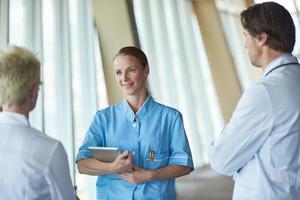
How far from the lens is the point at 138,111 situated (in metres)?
1.73

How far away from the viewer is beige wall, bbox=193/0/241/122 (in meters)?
4.25

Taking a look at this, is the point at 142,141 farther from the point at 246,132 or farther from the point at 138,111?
the point at 246,132

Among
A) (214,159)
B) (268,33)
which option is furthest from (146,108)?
(268,33)

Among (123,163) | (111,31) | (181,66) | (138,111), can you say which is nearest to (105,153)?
(123,163)

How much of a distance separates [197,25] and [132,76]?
275 centimetres

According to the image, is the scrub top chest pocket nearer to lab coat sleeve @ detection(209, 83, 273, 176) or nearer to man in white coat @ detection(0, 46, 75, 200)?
lab coat sleeve @ detection(209, 83, 273, 176)

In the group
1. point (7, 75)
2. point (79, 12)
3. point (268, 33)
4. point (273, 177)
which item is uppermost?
point (79, 12)

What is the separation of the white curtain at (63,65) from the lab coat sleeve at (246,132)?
1.48 meters

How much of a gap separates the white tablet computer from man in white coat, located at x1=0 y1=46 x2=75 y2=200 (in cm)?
37

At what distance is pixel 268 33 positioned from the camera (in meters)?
1.26

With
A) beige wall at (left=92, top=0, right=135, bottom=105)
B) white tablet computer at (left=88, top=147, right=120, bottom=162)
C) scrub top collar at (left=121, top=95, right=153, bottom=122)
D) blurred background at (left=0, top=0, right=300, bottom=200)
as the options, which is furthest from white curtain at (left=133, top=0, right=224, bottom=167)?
white tablet computer at (left=88, top=147, right=120, bottom=162)

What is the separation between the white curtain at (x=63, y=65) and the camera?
2443 mm

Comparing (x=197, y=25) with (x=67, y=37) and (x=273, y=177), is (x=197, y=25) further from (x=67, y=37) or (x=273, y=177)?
(x=273, y=177)

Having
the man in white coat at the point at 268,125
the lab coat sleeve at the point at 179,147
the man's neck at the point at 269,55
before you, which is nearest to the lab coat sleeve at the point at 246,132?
the man in white coat at the point at 268,125
